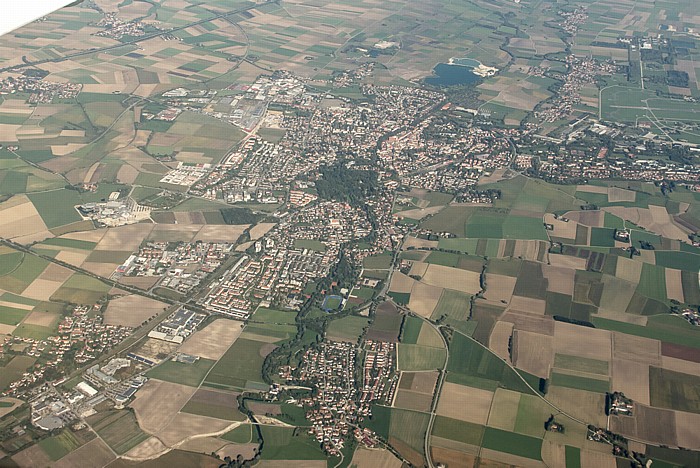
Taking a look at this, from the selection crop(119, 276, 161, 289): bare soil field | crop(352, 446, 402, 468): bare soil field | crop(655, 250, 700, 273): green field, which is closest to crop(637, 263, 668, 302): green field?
crop(655, 250, 700, 273): green field

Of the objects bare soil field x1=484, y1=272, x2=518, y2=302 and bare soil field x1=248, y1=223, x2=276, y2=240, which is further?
bare soil field x1=248, y1=223, x2=276, y2=240

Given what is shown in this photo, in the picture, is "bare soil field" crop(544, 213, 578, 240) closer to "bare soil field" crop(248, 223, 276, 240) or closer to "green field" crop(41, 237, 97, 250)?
"bare soil field" crop(248, 223, 276, 240)

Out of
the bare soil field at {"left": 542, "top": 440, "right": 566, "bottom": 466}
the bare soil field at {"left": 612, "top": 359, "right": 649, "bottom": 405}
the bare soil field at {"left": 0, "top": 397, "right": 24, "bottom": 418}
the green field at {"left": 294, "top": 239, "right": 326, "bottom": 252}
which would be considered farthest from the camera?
the green field at {"left": 294, "top": 239, "right": 326, "bottom": 252}

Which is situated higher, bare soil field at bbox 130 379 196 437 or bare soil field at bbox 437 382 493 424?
bare soil field at bbox 130 379 196 437

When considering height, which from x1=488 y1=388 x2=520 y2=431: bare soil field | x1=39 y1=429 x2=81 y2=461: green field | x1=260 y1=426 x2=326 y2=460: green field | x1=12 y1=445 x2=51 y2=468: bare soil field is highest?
x1=12 y1=445 x2=51 y2=468: bare soil field

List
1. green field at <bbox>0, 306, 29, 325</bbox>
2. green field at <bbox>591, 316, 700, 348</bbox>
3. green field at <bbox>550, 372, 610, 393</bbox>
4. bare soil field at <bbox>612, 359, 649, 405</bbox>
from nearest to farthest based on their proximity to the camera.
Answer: bare soil field at <bbox>612, 359, 649, 405</bbox>
green field at <bbox>550, 372, 610, 393</bbox>
green field at <bbox>0, 306, 29, 325</bbox>
green field at <bbox>591, 316, 700, 348</bbox>

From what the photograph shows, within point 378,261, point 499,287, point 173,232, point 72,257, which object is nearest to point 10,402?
point 72,257

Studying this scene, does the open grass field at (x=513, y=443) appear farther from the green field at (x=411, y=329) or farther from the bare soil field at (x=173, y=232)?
the bare soil field at (x=173, y=232)
